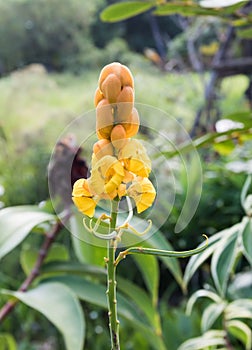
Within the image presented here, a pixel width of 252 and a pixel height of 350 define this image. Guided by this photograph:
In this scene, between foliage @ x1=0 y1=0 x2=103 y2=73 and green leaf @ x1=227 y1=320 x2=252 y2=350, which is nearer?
green leaf @ x1=227 y1=320 x2=252 y2=350

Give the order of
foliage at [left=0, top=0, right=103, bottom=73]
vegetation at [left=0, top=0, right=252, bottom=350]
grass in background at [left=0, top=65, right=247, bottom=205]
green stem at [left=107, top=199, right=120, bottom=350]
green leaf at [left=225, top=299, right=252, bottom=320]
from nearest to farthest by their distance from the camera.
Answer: green stem at [left=107, top=199, right=120, bottom=350] → vegetation at [left=0, top=0, right=252, bottom=350] → green leaf at [left=225, top=299, right=252, bottom=320] → grass in background at [left=0, top=65, right=247, bottom=205] → foliage at [left=0, top=0, right=103, bottom=73]

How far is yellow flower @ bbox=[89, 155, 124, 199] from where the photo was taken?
136 millimetres

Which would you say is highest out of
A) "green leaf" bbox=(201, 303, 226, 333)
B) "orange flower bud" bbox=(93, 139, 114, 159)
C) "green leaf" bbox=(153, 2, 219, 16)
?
"orange flower bud" bbox=(93, 139, 114, 159)

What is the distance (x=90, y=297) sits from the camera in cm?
40

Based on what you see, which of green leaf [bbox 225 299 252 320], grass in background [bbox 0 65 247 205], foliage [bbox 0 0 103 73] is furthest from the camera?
foliage [bbox 0 0 103 73]

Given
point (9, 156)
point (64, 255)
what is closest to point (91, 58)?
point (9, 156)

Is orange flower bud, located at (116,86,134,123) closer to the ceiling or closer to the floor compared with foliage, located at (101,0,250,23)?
closer to the ceiling

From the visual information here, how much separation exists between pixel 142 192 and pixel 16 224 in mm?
235

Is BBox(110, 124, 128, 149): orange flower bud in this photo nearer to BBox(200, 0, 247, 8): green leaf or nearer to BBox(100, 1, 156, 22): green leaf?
BBox(200, 0, 247, 8): green leaf

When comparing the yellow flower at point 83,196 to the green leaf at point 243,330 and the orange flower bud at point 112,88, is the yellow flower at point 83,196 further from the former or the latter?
the green leaf at point 243,330

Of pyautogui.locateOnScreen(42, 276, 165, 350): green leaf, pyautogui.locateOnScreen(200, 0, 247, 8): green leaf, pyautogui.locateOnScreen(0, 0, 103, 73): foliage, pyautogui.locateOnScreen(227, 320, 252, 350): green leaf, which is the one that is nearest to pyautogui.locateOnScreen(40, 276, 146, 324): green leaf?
pyautogui.locateOnScreen(42, 276, 165, 350): green leaf

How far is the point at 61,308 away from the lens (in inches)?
13.6

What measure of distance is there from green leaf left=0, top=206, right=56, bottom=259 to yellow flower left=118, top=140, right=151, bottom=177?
203mm

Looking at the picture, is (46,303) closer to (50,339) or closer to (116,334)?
(116,334)
